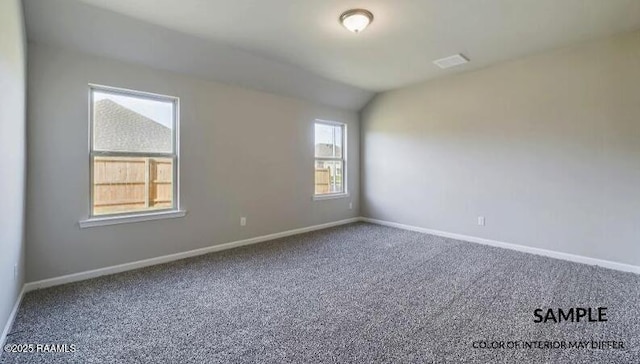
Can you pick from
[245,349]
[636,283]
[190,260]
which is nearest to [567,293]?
[636,283]

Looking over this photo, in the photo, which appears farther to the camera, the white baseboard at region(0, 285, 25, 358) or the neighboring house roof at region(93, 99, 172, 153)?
the neighboring house roof at region(93, 99, 172, 153)

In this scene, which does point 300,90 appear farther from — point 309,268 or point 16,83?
point 16,83

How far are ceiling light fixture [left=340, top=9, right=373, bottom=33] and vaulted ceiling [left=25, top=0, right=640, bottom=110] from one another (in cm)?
7

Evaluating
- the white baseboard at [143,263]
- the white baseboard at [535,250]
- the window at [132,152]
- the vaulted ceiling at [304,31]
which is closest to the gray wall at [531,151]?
the white baseboard at [535,250]

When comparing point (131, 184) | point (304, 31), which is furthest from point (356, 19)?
point (131, 184)

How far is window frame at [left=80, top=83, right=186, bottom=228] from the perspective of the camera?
3133mm

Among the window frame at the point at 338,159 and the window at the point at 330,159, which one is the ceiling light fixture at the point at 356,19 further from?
the window at the point at 330,159

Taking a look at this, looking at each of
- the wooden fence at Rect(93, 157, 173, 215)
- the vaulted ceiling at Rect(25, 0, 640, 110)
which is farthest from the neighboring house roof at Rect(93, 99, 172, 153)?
the vaulted ceiling at Rect(25, 0, 640, 110)

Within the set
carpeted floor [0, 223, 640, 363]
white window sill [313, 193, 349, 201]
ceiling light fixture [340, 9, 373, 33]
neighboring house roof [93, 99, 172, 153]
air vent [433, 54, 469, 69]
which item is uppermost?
air vent [433, 54, 469, 69]

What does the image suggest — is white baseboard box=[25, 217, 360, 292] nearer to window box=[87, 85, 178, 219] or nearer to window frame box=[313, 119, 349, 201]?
window box=[87, 85, 178, 219]

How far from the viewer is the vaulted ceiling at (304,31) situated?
8.86ft

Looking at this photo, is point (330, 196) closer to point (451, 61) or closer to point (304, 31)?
point (451, 61)

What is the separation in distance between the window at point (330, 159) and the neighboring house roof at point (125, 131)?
2669 millimetres

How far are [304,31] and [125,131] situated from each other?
2322mm
